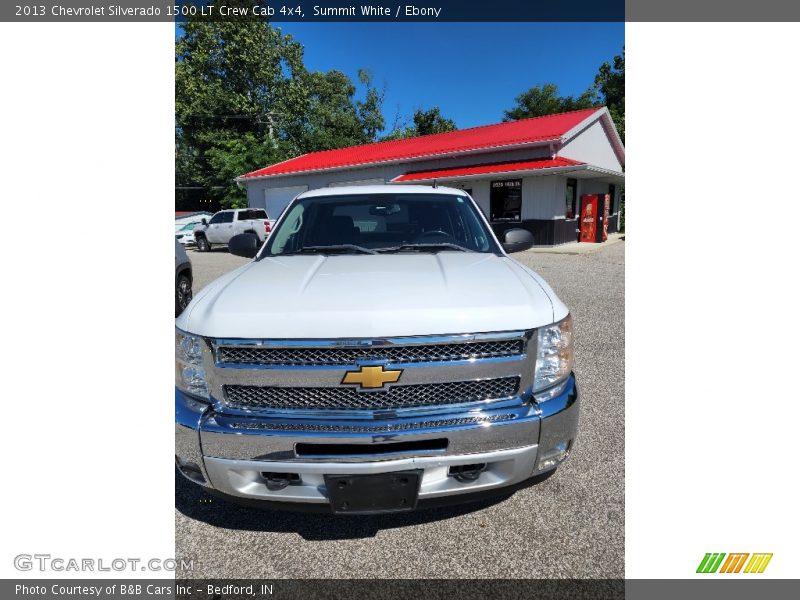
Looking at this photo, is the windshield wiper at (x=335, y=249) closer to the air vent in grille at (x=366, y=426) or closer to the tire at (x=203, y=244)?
the air vent in grille at (x=366, y=426)

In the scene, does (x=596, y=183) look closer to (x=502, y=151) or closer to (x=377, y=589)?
(x=502, y=151)

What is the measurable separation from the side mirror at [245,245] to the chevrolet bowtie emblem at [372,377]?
194cm

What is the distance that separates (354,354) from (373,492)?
584 millimetres

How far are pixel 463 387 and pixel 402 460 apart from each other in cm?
41

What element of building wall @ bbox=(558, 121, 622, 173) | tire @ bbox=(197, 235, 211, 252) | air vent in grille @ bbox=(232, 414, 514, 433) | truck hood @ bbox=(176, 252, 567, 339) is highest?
building wall @ bbox=(558, 121, 622, 173)

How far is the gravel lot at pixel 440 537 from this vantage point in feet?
6.49

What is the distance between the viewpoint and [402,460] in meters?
1.79

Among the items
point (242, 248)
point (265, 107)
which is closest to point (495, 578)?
point (242, 248)

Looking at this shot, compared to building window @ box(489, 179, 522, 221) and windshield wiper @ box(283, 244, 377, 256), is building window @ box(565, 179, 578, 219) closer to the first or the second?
building window @ box(489, 179, 522, 221)

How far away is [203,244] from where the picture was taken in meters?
19.5

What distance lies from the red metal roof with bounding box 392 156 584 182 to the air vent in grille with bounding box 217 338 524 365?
48.7ft

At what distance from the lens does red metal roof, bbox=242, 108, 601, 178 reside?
17.0m

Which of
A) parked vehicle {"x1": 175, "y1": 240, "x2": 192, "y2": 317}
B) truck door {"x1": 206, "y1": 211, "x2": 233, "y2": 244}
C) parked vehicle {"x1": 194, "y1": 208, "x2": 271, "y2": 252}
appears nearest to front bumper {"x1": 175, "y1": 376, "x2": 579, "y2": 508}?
parked vehicle {"x1": 175, "y1": 240, "x2": 192, "y2": 317}
